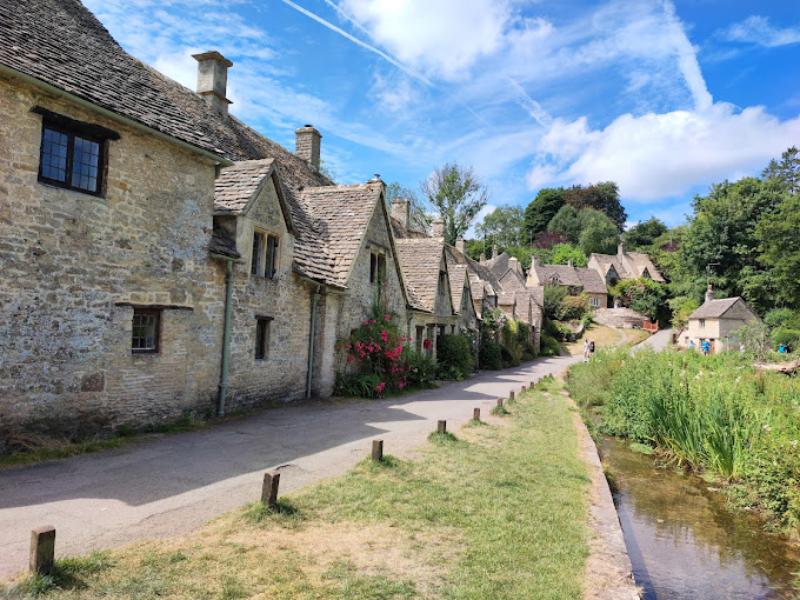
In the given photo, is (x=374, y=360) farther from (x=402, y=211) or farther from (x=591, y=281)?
(x=591, y=281)

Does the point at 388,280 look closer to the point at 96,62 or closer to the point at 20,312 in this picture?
the point at 96,62

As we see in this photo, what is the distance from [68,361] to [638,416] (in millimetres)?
14085

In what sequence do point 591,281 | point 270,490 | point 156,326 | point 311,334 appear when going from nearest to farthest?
point 270,490 → point 156,326 → point 311,334 → point 591,281

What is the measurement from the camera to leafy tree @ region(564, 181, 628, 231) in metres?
110

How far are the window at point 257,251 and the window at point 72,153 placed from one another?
14.7 ft

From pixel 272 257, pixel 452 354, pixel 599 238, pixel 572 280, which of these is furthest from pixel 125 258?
pixel 599 238

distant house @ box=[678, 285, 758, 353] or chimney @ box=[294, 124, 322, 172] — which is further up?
chimney @ box=[294, 124, 322, 172]

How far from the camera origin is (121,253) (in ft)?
32.7

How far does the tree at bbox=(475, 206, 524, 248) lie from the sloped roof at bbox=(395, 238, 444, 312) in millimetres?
78881

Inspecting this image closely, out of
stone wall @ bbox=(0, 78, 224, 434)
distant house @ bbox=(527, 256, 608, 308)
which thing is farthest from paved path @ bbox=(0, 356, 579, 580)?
distant house @ bbox=(527, 256, 608, 308)

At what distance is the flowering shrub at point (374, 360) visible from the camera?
57.4 feet

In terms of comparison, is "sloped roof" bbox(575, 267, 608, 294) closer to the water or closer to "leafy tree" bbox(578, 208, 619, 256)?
"leafy tree" bbox(578, 208, 619, 256)

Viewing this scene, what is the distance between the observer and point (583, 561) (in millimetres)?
5809

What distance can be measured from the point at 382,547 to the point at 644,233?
108847 mm
